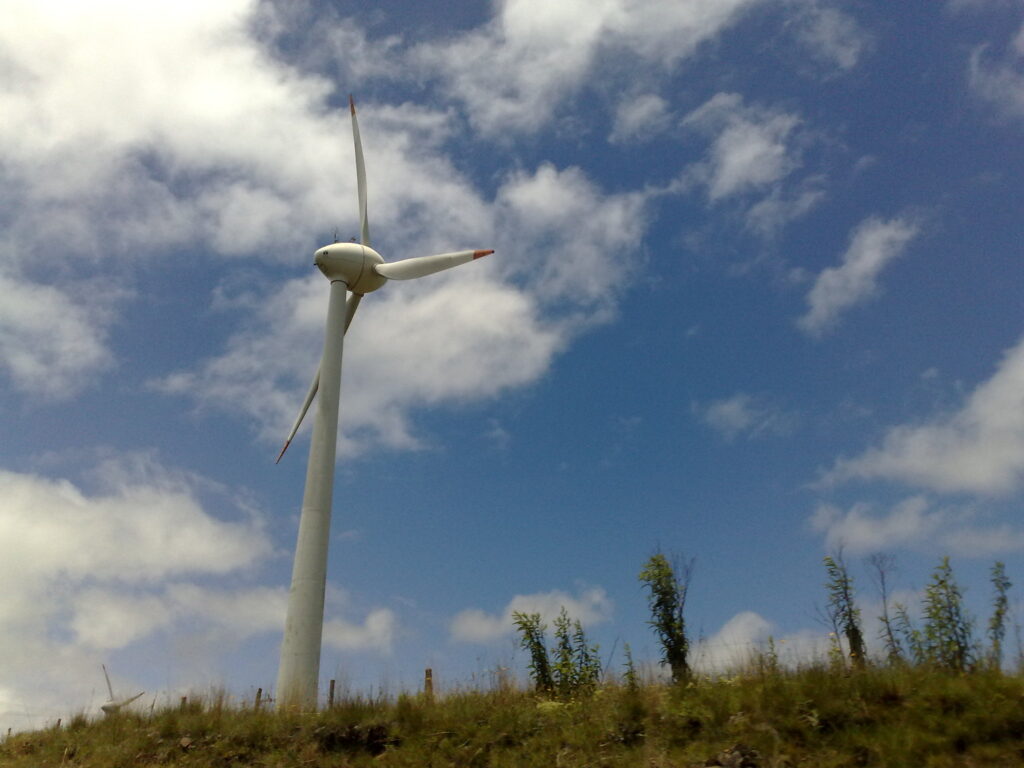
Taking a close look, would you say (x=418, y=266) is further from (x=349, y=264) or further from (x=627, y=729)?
(x=627, y=729)

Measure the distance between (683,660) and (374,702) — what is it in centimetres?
759

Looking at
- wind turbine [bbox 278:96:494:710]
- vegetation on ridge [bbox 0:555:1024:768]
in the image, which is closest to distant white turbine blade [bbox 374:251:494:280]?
wind turbine [bbox 278:96:494:710]

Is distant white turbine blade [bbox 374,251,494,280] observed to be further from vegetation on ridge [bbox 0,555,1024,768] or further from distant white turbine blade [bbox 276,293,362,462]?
vegetation on ridge [bbox 0,555,1024,768]

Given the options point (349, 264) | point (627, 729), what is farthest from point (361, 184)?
point (627, 729)

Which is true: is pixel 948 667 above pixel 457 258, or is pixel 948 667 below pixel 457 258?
below

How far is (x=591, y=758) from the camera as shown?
1520 centimetres

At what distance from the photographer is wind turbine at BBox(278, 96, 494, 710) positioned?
1093 inches

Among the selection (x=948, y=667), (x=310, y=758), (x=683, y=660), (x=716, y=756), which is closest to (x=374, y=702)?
(x=310, y=758)

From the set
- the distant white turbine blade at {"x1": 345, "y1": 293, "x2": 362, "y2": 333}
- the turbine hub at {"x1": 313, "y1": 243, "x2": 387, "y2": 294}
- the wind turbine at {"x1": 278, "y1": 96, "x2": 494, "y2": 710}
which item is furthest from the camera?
the distant white turbine blade at {"x1": 345, "y1": 293, "x2": 362, "y2": 333}

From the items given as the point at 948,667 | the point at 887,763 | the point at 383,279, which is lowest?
the point at 887,763

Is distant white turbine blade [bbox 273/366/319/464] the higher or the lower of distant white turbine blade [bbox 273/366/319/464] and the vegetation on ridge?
the higher

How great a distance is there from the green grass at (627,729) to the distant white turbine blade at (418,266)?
19.8 meters

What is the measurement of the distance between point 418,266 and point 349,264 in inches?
119

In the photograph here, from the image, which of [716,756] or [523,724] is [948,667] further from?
[523,724]
